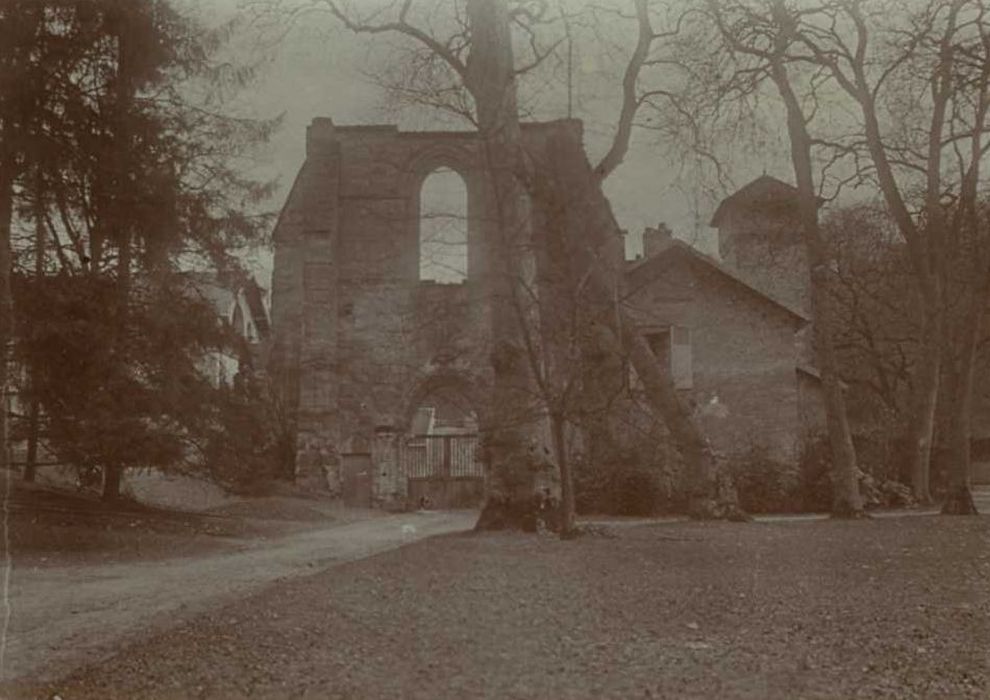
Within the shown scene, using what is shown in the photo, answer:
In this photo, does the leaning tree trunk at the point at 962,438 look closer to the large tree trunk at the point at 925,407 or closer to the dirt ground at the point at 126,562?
the large tree trunk at the point at 925,407

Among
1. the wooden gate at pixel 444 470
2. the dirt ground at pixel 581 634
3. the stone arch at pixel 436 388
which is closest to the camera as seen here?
the dirt ground at pixel 581 634

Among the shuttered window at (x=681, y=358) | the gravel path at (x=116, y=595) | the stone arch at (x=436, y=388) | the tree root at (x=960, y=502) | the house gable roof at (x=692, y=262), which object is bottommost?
the gravel path at (x=116, y=595)

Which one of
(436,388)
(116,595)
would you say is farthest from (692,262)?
(116,595)

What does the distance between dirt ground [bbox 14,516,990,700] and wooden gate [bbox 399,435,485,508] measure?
759 inches

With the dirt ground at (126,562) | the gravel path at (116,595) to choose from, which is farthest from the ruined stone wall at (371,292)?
the gravel path at (116,595)

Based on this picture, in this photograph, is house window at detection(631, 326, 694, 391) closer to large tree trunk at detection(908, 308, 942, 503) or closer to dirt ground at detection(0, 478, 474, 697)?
large tree trunk at detection(908, 308, 942, 503)

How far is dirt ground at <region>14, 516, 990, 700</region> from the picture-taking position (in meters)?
5.61

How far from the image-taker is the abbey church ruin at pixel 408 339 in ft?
97.3

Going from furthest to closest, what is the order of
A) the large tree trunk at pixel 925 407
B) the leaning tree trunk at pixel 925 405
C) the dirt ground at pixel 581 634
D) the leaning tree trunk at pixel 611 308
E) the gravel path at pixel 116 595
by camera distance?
the large tree trunk at pixel 925 407, the leaning tree trunk at pixel 925 405, the leaning tree trunk at pixel 611 308, the gravel path at pixel 116 595, the dirt ground at pixel 581 634

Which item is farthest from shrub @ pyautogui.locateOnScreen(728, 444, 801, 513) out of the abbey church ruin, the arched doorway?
the arched doorway

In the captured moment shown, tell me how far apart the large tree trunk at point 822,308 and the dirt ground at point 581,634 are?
7.72m

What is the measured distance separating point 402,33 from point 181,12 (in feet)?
11.1

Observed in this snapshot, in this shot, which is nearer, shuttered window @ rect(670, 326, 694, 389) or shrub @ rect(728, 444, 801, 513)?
shrub @ rect(728, 444, 801, 513)

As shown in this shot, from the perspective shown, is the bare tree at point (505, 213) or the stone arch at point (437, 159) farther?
the stone arch at point (437, 159)
